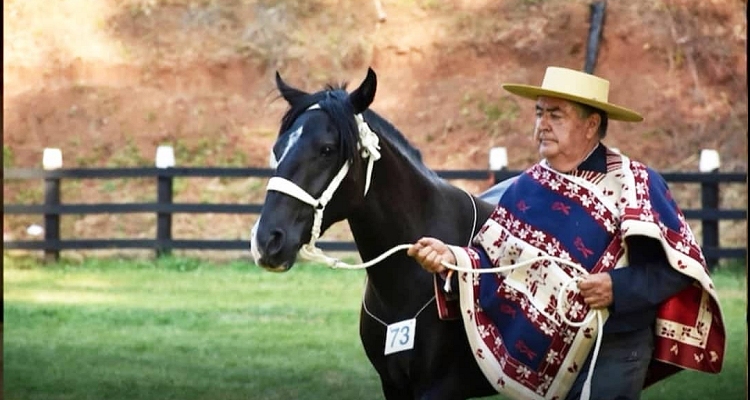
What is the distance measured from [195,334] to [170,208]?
15.0 feet

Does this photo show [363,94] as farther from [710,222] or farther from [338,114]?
[710,222]

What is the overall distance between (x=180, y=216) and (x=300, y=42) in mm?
4745

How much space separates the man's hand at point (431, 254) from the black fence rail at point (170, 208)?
382 inches

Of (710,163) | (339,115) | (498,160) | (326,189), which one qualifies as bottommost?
(498,160)

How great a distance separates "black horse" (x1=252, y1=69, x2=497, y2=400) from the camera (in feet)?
13.9

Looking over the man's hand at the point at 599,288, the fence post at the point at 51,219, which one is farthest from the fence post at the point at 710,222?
the man's hand at the point at 599,288

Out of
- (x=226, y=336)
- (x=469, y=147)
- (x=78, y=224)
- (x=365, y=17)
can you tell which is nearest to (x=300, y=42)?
(x=365, y=17)

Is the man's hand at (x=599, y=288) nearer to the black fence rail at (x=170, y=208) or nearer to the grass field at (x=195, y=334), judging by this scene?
the grass field at (x=195, y=334)

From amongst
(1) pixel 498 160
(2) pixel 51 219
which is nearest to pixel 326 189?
(2) pixel 51 219

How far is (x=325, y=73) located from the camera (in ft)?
71.9

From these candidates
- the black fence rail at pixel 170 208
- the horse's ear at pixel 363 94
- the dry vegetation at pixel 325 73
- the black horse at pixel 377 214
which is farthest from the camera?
the dry vegetation at pixel 325 73

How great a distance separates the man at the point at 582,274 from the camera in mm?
4059

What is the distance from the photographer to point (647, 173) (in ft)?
13.6

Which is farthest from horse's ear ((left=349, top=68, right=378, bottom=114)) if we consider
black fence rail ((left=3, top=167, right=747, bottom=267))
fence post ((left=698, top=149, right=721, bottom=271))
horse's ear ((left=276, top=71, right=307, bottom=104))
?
fence post ((left=698, top=149, right=721, bottom=271))
